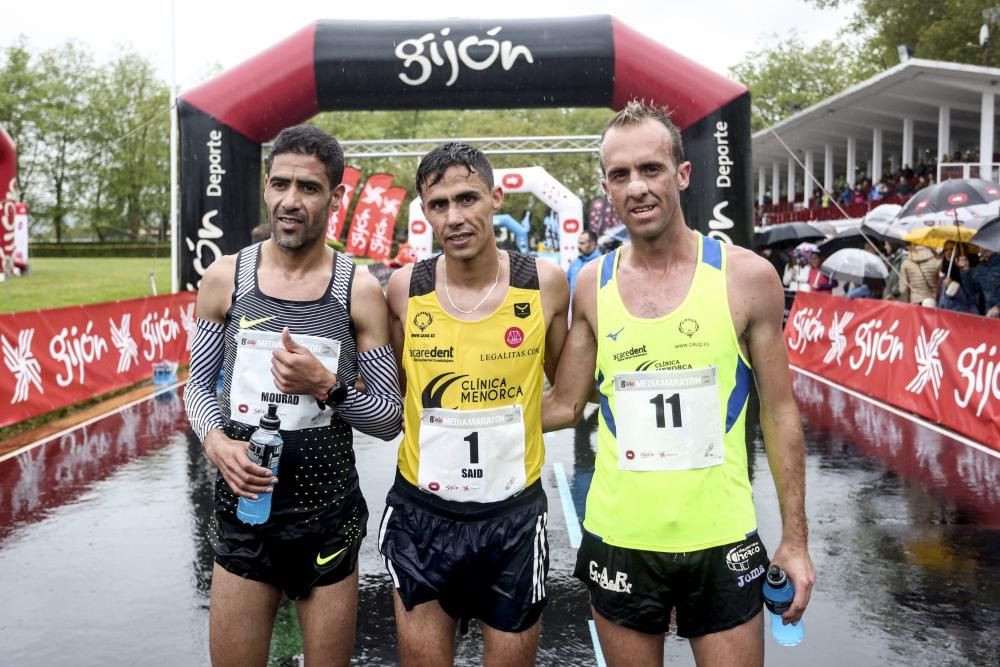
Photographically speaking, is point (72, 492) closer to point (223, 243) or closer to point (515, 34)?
point (223, 243)

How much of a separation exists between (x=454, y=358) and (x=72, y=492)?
5317mm

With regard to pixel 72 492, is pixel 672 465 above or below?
above

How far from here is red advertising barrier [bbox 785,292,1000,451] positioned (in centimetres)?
882

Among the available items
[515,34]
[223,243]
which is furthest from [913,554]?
[223,243]

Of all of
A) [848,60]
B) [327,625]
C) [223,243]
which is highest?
[848,60]

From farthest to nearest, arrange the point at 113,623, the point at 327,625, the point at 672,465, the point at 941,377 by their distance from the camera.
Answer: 1. the point at 941,377
2. the point at 113,623
3. the point at 327,625
4. the point at 672,465

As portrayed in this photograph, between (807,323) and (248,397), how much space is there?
13301 millimetres

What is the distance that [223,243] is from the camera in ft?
34.7

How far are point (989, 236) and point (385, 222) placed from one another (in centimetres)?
1898

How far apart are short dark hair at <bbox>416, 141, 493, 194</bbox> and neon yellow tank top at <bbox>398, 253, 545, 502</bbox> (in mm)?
353

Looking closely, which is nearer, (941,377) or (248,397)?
(248,397)

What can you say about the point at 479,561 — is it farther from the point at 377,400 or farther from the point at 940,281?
the point at 940,281

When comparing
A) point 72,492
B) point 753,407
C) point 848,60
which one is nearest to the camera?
point 72,492

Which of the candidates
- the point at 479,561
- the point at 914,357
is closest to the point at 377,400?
the point at 479,561
